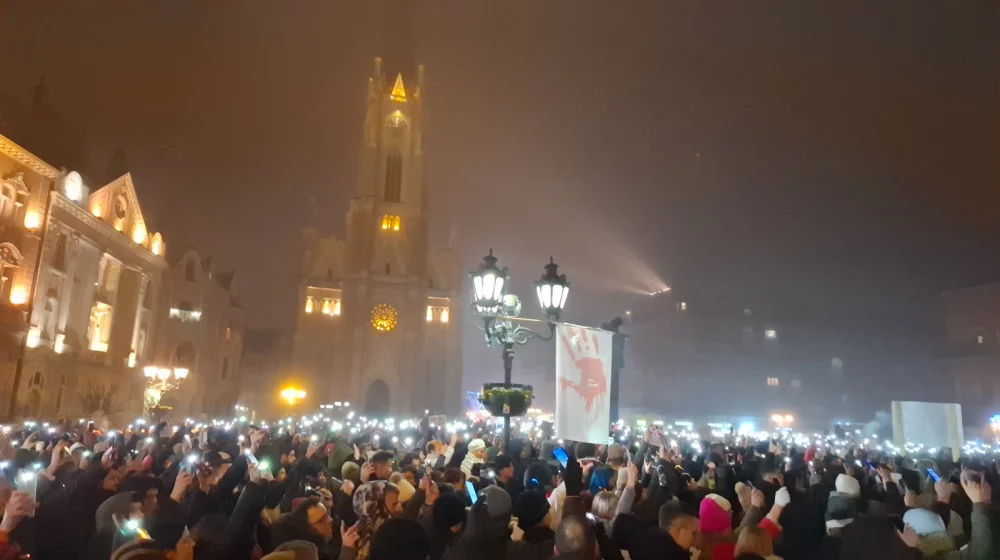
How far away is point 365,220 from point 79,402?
30.5 metres

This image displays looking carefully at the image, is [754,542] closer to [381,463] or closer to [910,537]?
[910,537]

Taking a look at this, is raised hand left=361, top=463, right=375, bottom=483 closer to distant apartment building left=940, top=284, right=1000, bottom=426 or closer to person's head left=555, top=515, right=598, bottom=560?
person's head left=555, top=515, right=598, bottom=560

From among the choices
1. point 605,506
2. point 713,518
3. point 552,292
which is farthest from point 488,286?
point 713,518

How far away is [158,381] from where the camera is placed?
45.6 meters

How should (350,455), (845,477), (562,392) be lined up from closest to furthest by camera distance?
(845,477), (562,392), (350,455)

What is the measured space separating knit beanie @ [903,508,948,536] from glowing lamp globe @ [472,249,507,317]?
584 cm

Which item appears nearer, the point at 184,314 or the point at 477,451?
the point at 477,451

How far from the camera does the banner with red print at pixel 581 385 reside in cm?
884

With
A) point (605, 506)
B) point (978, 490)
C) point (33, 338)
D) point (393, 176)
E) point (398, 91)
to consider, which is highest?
point (398, 91)

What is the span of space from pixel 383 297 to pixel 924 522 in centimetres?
5398

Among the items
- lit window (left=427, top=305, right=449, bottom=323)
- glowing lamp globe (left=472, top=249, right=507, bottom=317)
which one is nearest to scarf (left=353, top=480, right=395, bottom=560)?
glowing lamp globe (left=472, top=249, right=507, bottom=317)

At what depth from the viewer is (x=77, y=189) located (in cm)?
3312

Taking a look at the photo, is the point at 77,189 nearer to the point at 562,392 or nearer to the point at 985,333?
the point at 562,392

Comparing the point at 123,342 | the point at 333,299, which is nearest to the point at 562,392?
the point at 123,342
